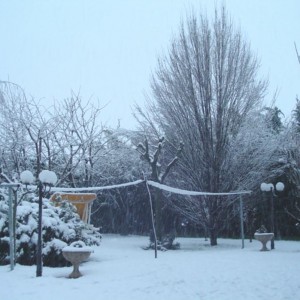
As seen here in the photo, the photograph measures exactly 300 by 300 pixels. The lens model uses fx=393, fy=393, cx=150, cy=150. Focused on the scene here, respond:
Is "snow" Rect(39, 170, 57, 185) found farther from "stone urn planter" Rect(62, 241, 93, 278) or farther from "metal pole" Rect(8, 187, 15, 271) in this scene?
"stone urn planter" Rect(62, 241, 93, 278)

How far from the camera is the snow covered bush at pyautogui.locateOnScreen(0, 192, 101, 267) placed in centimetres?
819

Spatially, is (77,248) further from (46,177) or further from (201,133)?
(201,133)

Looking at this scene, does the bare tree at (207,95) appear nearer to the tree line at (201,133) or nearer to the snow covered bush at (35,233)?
the tree line at (201,133)

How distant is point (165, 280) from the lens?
641 centimetres

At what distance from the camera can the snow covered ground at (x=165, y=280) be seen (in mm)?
5500

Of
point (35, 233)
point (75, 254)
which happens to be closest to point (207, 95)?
point (35, 233)

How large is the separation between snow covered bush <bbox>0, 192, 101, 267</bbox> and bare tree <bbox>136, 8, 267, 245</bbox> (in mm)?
5225

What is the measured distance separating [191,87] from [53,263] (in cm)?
747

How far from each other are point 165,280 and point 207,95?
7923 mm

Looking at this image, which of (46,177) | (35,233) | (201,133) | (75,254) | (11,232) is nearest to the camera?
(75,254)

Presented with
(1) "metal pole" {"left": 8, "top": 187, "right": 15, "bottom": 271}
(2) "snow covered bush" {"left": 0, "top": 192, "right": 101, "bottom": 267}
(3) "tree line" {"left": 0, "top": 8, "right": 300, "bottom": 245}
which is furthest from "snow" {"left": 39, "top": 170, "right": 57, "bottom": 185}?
(3) "tree line" {"left": 0, "top": 8, "right": 300, "bottom": 245}

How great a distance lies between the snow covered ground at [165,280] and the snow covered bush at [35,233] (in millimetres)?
447

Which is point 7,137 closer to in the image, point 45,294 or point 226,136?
point 226,136

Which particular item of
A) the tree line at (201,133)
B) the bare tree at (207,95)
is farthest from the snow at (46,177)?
the bare tree at (207,95)
